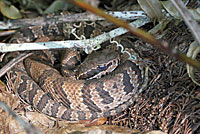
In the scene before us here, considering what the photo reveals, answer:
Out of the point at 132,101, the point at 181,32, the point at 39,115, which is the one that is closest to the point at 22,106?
the point at 39,115

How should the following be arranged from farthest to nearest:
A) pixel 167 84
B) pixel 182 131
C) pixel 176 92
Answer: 1. pixel 167 84
2. pixel 176 92
3. pixel 182 131

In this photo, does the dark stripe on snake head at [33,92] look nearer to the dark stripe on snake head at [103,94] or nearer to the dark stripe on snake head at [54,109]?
the dark stripe on snake head at [54,109]

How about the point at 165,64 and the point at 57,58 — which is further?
the point at 57,58

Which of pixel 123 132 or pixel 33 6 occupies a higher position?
pixel 33 6

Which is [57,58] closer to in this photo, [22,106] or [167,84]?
[22,106]

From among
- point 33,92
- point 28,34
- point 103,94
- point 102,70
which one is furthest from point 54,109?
point 28,34

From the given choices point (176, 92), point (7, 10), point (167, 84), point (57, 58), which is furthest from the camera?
point (57, 58)

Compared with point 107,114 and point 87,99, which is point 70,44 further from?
point 107,114
